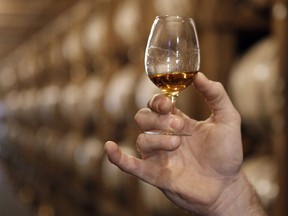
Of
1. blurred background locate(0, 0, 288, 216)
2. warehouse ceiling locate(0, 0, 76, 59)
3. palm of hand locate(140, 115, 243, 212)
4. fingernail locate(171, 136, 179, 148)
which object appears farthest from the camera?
warehouse ceiling locate(0, 0, 76, 59)

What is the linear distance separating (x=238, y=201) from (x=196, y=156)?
0.17m

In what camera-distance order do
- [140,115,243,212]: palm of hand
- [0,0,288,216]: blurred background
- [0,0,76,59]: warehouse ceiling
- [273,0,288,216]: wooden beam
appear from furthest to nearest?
1. [0,0,76,59]: warehouse ceiling
2. [0,0,288,216]: blurred background
3. [273,0,288,216]: wooden beam
4. [140,115,243,212]: palm of hand

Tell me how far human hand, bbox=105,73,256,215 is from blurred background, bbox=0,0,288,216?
47 cm

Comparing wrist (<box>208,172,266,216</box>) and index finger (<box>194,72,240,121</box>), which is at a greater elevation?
index finger (<box>194,72,240,121</box>)

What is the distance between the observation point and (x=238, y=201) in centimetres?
143

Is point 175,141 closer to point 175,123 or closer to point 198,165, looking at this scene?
point 175,123

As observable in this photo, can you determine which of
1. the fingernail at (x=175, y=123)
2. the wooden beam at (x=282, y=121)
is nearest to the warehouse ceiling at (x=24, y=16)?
the wooden beam at (x=282, y=121)


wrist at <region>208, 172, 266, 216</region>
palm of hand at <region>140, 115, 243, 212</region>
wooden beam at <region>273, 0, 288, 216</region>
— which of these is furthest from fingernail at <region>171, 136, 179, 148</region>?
wooden beam at <region>273, 0, 288, 216</region>

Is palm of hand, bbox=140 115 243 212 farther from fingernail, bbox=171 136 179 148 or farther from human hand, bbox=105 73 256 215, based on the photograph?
fingernail, bbox=171 136 179 148

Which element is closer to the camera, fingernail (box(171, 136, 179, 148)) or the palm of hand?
fingernail (box(171, 136, 179, 148))

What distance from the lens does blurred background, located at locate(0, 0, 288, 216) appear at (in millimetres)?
1996

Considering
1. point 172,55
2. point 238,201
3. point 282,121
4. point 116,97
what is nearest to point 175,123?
point 172,55

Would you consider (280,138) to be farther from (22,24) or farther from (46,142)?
(22,24)

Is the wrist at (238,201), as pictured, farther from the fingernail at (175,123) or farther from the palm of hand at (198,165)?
the fingernail at (175,123)
